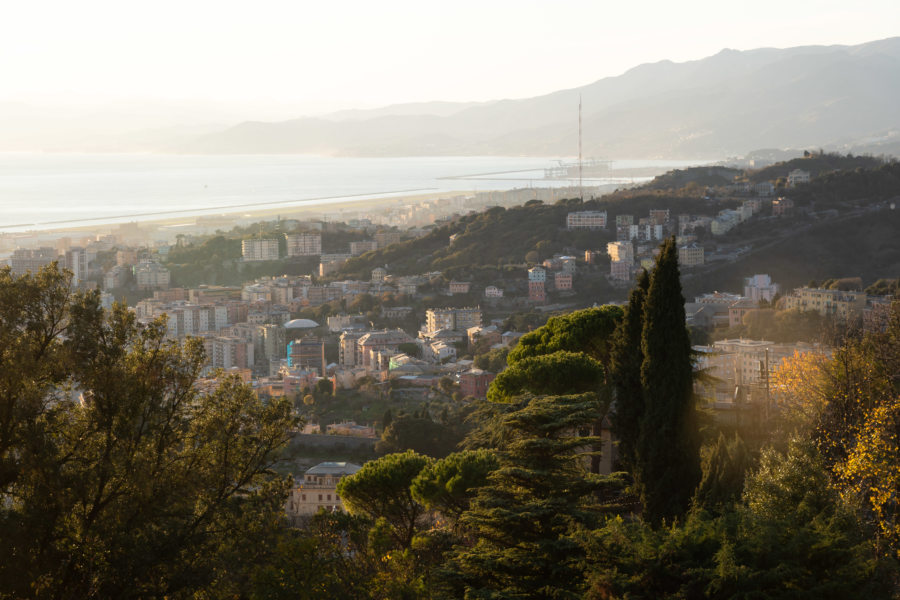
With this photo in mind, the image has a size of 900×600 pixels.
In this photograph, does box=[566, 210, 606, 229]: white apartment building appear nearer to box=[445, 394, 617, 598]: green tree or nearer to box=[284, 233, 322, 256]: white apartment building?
box=[284, 233, 322, 256]: white apartment building

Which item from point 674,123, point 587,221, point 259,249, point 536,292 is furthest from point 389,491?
point 674,123

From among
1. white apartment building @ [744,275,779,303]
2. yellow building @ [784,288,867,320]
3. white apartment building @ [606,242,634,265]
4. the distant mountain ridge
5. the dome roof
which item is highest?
the distant mountain ridge

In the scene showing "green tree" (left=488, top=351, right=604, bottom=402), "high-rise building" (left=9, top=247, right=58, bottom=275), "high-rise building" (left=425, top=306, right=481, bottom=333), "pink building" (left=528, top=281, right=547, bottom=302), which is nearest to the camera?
"green tree" (left=488, top=351, right=604, bottom=402)

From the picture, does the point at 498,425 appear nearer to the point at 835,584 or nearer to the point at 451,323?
the point at 835,584

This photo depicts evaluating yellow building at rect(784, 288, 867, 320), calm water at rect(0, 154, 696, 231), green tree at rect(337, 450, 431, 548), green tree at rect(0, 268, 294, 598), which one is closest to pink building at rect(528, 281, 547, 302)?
yellow building at rect(784, 288, 867, 320)

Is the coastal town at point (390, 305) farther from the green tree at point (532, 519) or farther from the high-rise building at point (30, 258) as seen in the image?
the green tree at point (532, 519)

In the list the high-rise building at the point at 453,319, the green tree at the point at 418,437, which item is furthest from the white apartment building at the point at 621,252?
the green tree at the point at 418,437

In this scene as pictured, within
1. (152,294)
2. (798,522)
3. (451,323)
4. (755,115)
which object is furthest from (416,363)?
(755,115)
